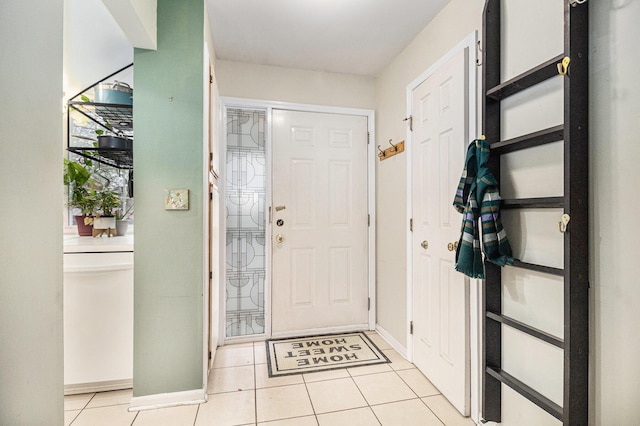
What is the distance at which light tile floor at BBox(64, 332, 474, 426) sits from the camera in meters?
1.75

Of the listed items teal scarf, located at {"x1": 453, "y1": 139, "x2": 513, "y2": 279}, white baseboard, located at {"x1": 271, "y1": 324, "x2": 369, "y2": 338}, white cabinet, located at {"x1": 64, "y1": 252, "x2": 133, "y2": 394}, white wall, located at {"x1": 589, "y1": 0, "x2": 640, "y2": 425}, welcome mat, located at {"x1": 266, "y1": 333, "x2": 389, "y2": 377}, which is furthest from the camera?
white baseboard, located at {"x1": 271, "y1": 324, "x2": 369, "y2": 338}

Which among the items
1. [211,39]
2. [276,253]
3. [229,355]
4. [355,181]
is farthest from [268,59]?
[229,355]

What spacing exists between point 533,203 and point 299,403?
170 centimetres

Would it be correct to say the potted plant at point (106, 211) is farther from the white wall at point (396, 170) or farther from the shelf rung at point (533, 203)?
the shelf rung at point (533, 203)

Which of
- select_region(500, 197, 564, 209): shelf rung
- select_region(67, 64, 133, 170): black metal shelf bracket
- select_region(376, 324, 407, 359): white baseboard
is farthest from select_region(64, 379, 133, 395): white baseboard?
select_region(500, 197, 564, 209): shelf rung

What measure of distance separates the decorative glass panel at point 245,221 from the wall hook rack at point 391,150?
1.12 meters

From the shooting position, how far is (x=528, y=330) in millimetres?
1297

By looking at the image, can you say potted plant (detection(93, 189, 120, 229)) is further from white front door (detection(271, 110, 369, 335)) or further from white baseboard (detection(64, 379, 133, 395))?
white front door (detection(271, 110, 369, 335))

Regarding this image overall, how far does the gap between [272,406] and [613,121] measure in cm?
213

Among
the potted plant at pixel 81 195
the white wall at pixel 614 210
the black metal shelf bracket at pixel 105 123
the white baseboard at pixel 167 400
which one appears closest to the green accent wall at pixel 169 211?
the white baseboard at pixel 167 400

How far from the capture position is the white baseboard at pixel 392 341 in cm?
254

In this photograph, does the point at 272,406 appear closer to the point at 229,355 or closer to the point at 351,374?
the point at 351,374

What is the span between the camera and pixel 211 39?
2.40 metres

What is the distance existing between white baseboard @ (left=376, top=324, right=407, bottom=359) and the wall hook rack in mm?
1610
